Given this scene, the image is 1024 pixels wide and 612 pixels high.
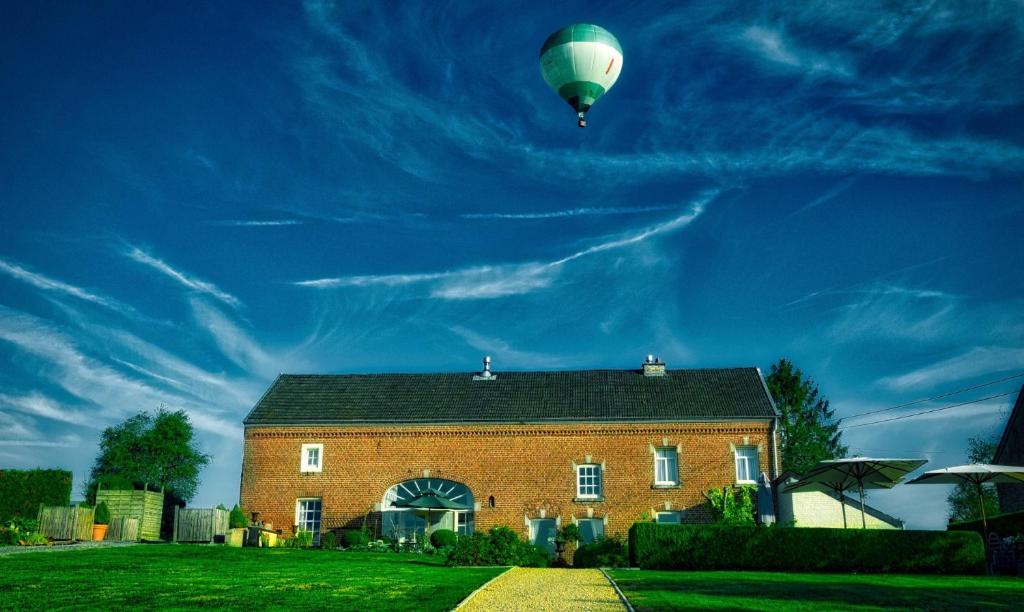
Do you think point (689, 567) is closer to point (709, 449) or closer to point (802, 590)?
point (802, 590)

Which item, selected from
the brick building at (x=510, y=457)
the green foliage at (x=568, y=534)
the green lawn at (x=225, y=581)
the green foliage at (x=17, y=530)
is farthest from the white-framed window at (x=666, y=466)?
the green foliage at (x=17, y=530)

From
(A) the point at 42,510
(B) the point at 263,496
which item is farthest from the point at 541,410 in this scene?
(A) the point at 42,510

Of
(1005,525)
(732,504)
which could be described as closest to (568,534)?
(732,504)

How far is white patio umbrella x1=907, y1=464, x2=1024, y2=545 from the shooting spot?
2184cm

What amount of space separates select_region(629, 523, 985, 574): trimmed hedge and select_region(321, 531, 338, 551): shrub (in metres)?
12.6

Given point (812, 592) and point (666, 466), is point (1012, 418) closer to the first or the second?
point (666, 466)

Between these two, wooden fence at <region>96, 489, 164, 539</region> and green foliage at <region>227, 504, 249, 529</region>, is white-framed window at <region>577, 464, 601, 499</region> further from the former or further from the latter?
wooden fence at <region>96, 489, 164, 539</region>

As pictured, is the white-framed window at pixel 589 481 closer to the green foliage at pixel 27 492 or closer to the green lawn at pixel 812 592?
the green lawn at pixel 812 592

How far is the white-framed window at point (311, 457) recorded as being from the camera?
3356cm

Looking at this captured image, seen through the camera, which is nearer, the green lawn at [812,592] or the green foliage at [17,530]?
the green lawn at [812,592]

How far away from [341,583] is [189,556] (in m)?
8.89

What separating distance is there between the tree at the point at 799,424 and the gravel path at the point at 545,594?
112 feet

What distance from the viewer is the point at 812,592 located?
14859 mm

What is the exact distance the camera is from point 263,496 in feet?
110
